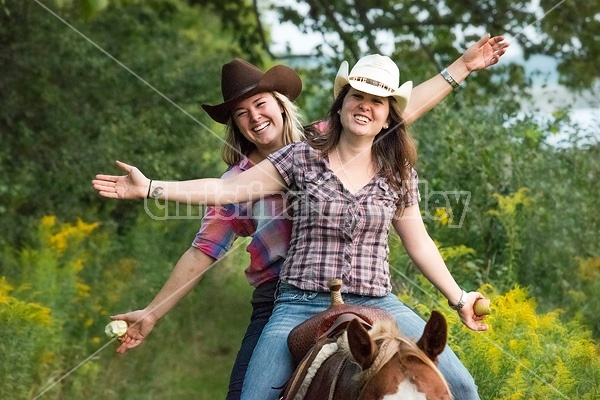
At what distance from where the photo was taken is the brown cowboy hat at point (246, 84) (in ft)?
20.0

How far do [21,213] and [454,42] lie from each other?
5.74 meters

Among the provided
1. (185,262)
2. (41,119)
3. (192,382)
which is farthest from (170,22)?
(185,262)

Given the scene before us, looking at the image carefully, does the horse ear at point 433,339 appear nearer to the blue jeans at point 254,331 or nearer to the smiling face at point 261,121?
the blue jeans at point 254,331

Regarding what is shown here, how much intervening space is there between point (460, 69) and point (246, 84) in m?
1.15

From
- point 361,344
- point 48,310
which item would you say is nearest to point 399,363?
point 361,344

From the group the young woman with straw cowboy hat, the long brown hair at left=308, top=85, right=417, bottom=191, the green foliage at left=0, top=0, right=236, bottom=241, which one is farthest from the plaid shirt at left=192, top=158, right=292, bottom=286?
the green foliage at left=0, top=0, right=236, bottom=241

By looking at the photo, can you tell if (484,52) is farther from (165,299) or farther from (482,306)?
(165,299)

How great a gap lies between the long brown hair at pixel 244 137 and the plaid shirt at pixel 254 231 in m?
0.11

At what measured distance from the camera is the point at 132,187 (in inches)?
187

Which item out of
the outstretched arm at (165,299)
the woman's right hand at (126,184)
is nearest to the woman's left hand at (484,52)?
the outstretched arm at (165,299)

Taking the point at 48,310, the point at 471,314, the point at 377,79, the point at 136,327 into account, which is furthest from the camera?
the point at 48,310

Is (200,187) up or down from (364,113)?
down

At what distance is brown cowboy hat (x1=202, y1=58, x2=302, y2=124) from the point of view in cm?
611

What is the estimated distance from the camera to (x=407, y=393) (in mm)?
3717
